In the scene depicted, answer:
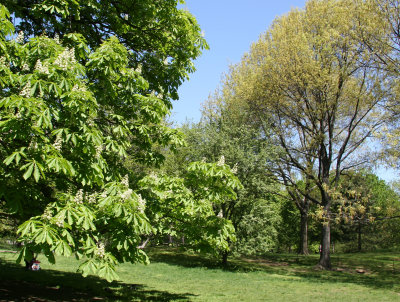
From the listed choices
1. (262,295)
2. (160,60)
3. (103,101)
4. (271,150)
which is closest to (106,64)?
(103,101)

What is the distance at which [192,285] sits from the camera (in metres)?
15.2

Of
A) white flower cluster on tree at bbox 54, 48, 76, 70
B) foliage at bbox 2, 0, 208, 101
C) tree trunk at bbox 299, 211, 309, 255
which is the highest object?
foliage at bbox 2, 0, 208, 101

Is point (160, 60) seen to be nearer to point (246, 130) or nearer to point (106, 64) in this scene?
point (106, 64)

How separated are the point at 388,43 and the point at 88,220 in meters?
18.9

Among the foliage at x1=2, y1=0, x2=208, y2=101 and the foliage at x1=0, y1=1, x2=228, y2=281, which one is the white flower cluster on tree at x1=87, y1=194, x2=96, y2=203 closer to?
the foliage at x1=0, y1=1, x2=228, y2=281

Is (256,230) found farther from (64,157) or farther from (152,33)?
(64,157)

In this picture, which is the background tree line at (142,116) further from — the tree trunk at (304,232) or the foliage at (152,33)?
the tree trunk at (304,232)

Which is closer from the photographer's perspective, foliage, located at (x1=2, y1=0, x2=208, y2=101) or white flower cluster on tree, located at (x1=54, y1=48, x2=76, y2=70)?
white flower cluster on tree, located at (x1=54, y1=48, x2=76, y2=70)

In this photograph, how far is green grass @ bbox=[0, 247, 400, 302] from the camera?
34.2ft

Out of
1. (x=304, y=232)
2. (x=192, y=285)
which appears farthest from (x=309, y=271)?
(x=304, y=232)

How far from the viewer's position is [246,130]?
23.8 metres

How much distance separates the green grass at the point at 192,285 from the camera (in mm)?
10430

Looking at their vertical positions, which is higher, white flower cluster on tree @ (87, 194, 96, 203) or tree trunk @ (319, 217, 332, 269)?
white flower cluster on tree @ (87, 194, 96, 203)

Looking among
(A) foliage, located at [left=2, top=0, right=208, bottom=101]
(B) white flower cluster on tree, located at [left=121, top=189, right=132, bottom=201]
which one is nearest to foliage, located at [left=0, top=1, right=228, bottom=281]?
(B) white flower cluster on tree, located at [left=121, top=189, right=132, bottom=201]
